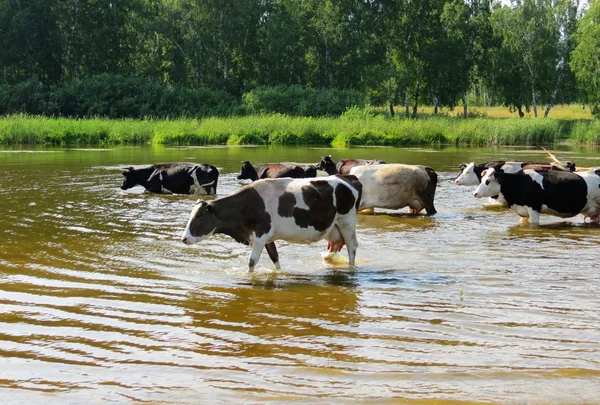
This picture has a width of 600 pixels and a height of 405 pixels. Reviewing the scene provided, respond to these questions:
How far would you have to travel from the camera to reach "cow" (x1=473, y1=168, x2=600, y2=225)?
53.2ft

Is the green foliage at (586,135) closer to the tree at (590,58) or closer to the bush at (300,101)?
the tree at (590,58)

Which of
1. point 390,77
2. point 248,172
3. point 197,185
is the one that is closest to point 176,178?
point 197,185

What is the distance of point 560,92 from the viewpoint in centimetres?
8744

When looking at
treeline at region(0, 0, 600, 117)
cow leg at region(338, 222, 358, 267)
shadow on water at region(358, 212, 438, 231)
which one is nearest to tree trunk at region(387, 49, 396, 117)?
treeline at region(0, 0, 600, 117)

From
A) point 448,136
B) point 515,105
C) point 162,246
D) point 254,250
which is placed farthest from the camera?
point 515,105

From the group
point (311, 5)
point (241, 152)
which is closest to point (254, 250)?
point (241, 152)

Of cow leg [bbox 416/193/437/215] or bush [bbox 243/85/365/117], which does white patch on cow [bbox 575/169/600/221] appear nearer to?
cow leg [bbox 416/193/437/215]

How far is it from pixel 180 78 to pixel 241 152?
137ft

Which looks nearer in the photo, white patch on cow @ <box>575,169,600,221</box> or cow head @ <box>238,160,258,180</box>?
white patch on cow @ <box>575,169,600,221</box>

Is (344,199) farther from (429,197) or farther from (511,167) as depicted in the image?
(511,167)

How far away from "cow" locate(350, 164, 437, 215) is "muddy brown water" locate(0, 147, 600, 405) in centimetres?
181

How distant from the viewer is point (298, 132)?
5084 cm

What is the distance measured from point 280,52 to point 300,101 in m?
11.9

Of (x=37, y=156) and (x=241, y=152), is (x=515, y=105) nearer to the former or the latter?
(x=241, y=152)
